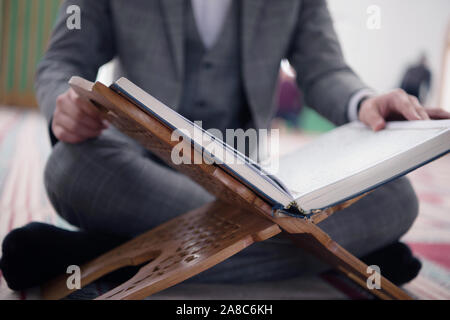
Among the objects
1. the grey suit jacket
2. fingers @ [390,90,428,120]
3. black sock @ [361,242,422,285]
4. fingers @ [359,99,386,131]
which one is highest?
the grey suit jacket

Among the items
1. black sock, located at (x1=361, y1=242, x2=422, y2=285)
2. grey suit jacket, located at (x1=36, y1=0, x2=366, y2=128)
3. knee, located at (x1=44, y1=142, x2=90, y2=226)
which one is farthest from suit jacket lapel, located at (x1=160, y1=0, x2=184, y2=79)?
black sock, located at (x1=361, y1=242, x2=422, y2=285)

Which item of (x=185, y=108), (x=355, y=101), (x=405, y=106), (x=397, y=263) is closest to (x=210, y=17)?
(x=185, y=108)

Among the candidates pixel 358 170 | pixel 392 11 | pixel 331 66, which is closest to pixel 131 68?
pixel 331 66

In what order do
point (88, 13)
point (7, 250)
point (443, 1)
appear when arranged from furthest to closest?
point (443, 1) < point (88, 13) < point (7, 250)

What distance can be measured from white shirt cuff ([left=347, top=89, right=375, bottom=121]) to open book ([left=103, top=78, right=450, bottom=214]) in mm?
145

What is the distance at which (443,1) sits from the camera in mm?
4898

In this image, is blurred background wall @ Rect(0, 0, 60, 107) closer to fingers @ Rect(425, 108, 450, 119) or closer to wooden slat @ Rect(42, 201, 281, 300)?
wooden slat @ Rect(42, 201, 281, 300)

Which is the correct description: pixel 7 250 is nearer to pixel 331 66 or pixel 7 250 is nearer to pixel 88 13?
pixel 88 13

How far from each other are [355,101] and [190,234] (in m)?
0.35

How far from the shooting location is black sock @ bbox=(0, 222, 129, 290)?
0.50 metres

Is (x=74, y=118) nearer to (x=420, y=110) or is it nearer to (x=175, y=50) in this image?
(x=175, y=50)

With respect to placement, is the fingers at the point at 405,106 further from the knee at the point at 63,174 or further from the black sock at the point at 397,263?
the knee at the point at 63,174

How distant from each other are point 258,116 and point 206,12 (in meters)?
0.23

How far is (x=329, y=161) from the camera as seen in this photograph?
454 mm
